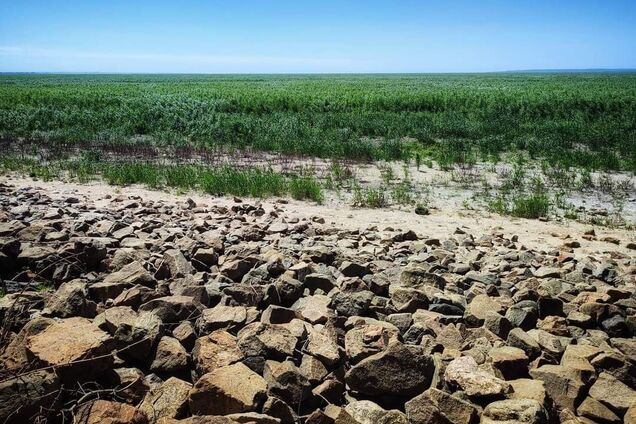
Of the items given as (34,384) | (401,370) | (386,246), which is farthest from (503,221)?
(34,384)

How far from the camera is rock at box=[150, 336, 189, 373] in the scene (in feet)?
9.63

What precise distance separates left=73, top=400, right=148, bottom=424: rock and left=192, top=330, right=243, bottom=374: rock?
53 cm

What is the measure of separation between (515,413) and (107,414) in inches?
87.5

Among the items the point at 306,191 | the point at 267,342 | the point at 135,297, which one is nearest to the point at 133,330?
the point at 135,297

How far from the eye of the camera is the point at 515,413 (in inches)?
99.0

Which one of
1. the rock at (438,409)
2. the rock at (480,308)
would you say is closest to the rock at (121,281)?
the rock at (438,409)

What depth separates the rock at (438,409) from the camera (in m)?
2.56

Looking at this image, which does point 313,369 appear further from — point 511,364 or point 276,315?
point 511,364

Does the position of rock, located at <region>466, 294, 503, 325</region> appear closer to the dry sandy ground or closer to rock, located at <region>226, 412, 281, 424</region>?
rock, located at <region>226, 412, 281, 424</region>

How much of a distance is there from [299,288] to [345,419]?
1.81m

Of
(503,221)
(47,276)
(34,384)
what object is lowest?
(503,221)

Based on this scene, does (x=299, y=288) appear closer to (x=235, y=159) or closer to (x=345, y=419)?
(x=345, y=419)

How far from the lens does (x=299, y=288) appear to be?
4266mm

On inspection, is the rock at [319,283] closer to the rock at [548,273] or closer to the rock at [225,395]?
the rock at [225,395]
